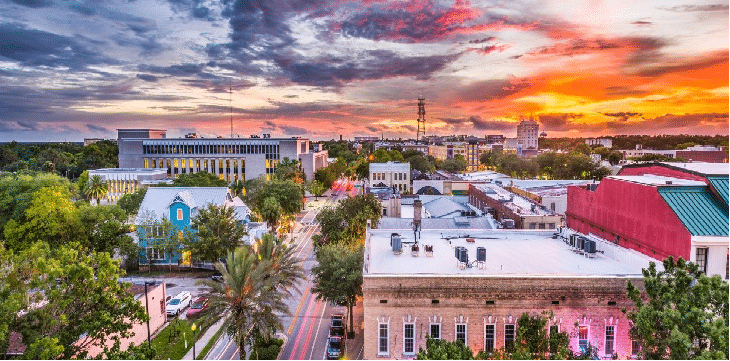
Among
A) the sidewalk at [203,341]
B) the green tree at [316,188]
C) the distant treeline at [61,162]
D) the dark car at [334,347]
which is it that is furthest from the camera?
the distant treeline at [61,162]

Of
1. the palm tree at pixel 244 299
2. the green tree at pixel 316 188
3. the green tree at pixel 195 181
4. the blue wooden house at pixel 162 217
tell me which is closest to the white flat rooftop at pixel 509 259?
the palm tree at pixel 244 299

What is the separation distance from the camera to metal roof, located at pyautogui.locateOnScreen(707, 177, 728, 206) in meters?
23.9

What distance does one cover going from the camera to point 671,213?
23.6 m

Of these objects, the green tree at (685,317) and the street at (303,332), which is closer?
the green tree at (685,317)

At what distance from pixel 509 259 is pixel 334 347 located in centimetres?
1381

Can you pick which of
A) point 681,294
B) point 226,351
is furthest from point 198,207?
point 681,294

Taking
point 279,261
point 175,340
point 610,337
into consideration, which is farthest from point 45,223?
point 610,337

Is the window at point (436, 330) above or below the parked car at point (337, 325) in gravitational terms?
above

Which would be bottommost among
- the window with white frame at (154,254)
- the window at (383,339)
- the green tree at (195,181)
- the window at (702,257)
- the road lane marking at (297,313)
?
the road lane marking at (297,313)

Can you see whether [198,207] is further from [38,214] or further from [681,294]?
[681,294]

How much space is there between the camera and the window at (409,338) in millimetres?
22375

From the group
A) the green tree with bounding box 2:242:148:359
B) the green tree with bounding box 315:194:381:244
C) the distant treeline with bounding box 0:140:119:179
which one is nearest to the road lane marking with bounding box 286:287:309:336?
the green tree with bounding box 315:194:381:244

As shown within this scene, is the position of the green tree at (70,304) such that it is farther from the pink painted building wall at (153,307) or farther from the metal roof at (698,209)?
the metal roof at (698,209)

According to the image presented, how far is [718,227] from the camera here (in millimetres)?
22516
